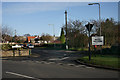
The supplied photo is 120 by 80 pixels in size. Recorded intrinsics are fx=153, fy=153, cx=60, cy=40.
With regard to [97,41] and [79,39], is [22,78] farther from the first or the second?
[79,39]

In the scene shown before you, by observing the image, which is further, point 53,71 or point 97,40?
point 97,40

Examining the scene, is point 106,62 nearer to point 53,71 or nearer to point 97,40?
point 97,40

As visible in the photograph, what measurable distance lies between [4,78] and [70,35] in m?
29.0

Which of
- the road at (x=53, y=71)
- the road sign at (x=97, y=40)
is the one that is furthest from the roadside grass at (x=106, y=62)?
the road sign at (x=97, y=40)

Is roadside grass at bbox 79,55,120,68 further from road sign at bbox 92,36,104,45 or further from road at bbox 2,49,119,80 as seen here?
road sign at bbox 92,36,104,45

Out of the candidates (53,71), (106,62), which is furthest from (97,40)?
(53,71)

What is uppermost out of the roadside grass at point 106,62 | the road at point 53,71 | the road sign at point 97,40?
the road sign at point 97,40

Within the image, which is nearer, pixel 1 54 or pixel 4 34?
pixel 1 54

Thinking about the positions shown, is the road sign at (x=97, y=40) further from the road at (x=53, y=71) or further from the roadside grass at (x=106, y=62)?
the road at (x=53, y=71)

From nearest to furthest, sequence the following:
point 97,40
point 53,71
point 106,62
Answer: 1. point 53,71
2. point 106,62
3. point 97,40

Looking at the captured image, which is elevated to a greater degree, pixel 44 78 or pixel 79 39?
pixel 79 39

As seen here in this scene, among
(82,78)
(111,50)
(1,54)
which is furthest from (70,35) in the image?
(82,78)

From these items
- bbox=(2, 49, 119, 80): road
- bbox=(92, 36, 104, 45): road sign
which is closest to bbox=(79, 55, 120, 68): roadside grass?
bbox=(2, 49, 119, 80): road

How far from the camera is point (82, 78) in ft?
26.9
